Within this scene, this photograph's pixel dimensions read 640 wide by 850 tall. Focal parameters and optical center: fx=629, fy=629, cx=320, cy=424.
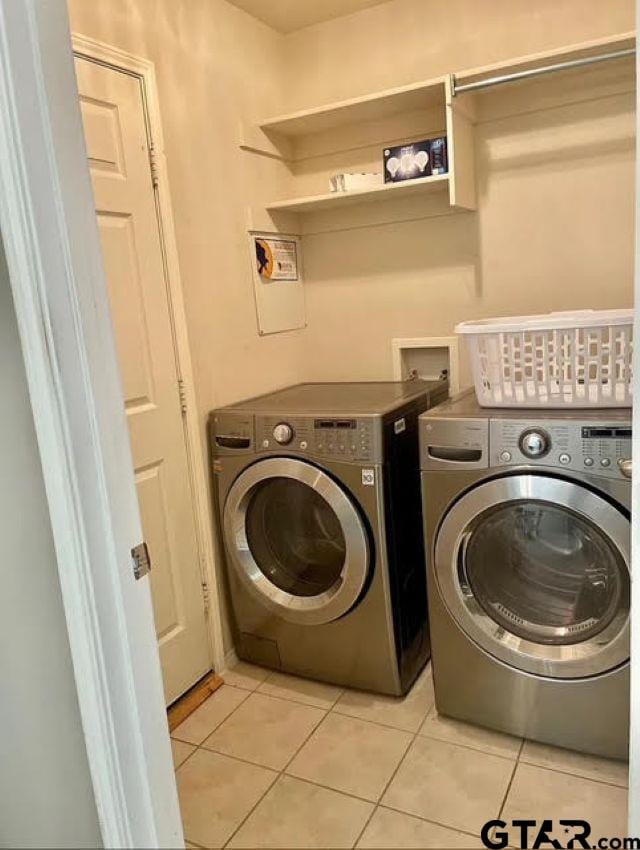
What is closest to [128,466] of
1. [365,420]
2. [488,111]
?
[365,420]

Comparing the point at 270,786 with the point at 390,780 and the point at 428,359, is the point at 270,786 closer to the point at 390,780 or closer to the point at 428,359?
the point at 390,780

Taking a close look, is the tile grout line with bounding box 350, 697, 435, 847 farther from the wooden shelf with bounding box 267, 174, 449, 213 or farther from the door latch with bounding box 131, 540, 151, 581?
the wooden shelf with bounding box 267, 174, 449, 213

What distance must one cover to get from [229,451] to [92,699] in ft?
3.76

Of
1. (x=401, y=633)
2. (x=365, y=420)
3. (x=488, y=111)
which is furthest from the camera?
(x=488, y=111)

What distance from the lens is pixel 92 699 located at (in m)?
1.13

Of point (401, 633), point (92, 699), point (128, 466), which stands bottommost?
point (401, 633)

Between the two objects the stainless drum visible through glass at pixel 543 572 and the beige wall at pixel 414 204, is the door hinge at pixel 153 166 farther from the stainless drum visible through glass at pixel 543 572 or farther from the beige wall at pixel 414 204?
the stainless drum visible through glass at pixel 543 572

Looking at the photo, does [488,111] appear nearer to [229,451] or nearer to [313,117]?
[313,117]

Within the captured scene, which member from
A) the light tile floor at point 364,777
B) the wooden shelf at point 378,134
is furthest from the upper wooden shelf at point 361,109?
the light tile floor at point 364,777

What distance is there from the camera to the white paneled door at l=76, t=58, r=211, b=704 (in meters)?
1.85

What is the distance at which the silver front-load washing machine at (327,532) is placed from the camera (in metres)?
1.99

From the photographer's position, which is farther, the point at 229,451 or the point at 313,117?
the point at 313,117

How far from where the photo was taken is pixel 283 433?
206 centimetres

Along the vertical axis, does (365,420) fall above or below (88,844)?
above
